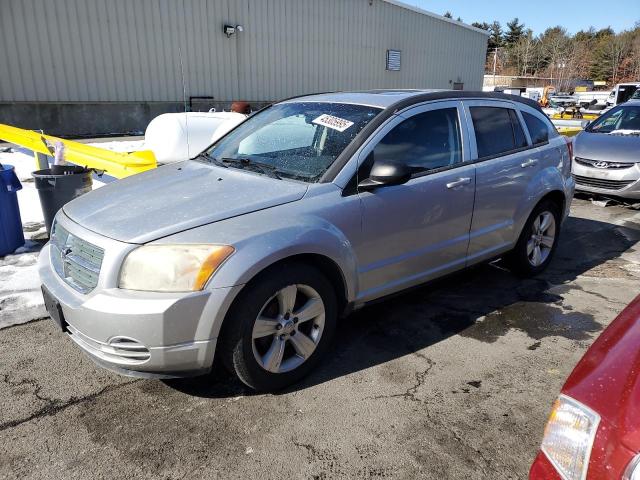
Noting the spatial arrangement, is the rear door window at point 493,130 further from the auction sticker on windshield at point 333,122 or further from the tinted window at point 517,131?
the auction sticker on windshield at point 333,122

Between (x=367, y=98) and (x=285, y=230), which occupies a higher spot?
(x=367, y=98)

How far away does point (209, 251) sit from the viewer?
2.52 m

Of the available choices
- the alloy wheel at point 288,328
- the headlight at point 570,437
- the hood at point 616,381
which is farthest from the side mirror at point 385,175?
the headlight at point 570,437

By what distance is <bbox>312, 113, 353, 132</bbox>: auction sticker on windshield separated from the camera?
340cm

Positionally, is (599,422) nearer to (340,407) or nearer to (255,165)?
(340,407)

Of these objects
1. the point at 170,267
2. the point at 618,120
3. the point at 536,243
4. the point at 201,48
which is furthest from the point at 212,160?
the point at 201,48

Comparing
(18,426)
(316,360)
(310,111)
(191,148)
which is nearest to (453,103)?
(310,111)

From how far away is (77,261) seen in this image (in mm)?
2738

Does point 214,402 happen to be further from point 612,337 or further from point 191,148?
point 191,148

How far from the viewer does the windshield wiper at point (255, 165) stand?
3.26 meters

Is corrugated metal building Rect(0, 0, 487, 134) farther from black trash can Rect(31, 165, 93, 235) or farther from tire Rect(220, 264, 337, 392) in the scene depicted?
tire Rect(220, 264, 337, 392)

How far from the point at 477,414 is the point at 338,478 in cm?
93

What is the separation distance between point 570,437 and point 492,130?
10.3 ft

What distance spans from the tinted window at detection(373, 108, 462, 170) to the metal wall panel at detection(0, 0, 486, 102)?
13659 mm
